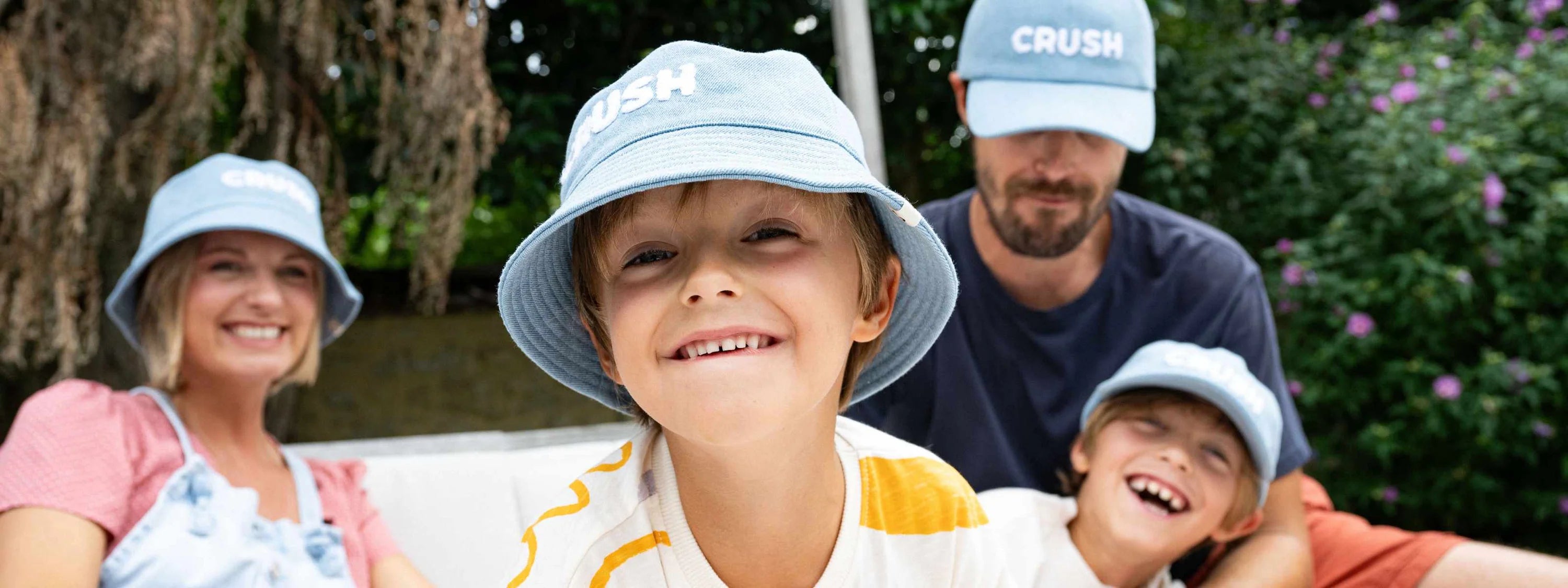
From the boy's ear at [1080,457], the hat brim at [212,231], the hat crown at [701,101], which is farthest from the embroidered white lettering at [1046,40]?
the hat brim at [212,231]

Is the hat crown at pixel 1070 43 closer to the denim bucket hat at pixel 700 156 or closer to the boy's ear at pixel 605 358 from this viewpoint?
the denim bucket hat at pixel 700 156

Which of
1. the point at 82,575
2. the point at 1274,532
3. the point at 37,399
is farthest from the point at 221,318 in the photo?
the point at 1274,532

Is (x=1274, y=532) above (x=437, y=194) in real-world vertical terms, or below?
below

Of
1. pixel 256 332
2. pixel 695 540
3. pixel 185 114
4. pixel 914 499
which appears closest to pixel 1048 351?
pixel 914 499

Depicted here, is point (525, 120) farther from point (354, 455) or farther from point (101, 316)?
point (354, 455)

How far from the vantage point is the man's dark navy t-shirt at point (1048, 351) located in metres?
2.45

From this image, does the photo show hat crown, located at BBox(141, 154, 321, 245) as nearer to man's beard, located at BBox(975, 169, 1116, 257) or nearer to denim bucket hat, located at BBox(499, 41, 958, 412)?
denim bucket hat, located at BBox(499, 41, 958, 412)

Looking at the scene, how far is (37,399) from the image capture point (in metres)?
2.14

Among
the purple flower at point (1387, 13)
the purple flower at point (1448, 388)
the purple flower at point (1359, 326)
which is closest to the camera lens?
the purple flower at point (1448, 388)

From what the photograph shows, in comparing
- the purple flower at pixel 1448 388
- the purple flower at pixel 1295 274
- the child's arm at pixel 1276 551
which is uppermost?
the child's arm at pixel 1276 551

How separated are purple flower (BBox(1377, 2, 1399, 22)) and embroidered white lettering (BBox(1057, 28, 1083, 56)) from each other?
369cm

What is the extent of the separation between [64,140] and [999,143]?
2.49 m

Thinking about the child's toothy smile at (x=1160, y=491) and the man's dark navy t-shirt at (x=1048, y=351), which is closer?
the child's toothy smile at (x=1160, y=491)

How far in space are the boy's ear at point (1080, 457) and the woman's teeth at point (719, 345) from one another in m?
1.26
